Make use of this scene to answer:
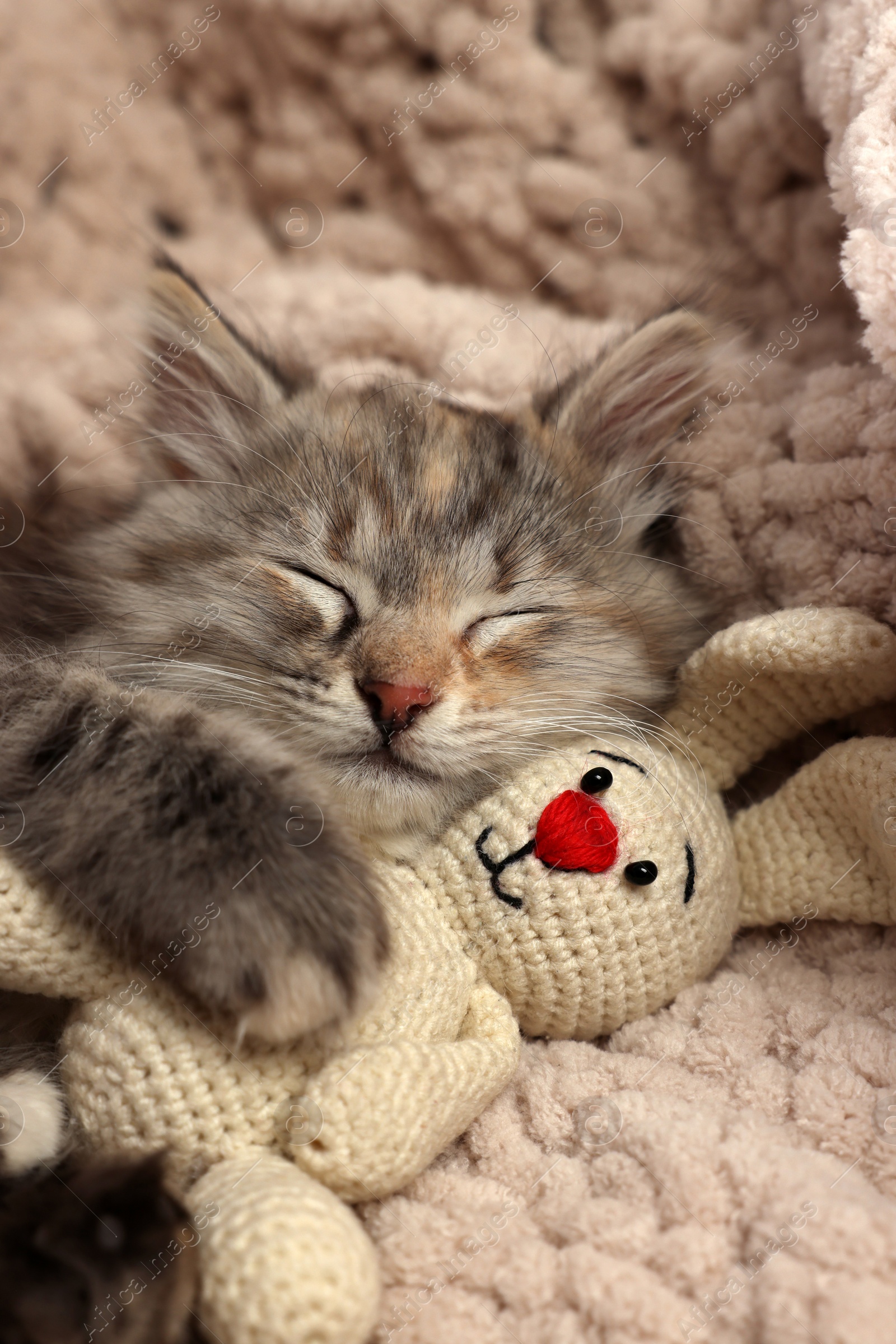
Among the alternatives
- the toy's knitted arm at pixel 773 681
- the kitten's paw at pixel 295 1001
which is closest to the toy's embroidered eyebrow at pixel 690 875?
the toy's knitted arm at pixel 773 681

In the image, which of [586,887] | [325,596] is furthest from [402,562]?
[586,887]

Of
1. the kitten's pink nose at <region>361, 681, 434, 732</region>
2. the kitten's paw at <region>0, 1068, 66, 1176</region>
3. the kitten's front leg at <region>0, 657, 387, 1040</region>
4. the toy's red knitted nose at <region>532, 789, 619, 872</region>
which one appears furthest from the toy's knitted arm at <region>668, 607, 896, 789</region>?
the kitten's paw at <region>0, 1068, 66, 1176</region>

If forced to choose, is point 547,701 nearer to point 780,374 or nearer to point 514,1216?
point 514,1216

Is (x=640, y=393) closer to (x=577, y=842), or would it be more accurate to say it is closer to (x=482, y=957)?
(x=577, y=842)

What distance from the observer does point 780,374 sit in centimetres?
173

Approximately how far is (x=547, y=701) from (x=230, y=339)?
821mm

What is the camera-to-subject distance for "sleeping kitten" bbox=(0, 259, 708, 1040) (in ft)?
3.29

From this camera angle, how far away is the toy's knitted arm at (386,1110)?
95cm

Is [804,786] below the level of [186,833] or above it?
below

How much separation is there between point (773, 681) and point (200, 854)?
84cm

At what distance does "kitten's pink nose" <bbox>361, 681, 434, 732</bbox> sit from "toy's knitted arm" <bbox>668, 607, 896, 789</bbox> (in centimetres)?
44

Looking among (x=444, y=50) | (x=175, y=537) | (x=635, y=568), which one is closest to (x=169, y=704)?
(x=175, y=537)

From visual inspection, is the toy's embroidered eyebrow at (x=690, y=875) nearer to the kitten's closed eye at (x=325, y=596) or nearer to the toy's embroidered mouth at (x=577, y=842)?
the toy's embroidered mouth at (x=577, y=842)

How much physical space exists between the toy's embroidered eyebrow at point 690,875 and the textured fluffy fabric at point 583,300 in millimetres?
190
